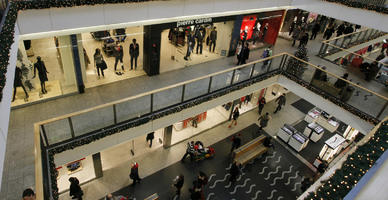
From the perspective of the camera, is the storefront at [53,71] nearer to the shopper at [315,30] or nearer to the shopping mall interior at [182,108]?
the shopping mall interior at [182,108]

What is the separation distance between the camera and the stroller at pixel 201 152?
1217 cm

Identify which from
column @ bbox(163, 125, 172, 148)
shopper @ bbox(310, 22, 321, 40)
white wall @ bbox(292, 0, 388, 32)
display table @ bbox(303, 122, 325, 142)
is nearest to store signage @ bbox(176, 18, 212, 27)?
column @ bbox(163, 125, 172, 148)

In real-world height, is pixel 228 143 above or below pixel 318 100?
below

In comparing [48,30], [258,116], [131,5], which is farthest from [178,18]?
[258,116]

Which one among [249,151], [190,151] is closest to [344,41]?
[249,151]

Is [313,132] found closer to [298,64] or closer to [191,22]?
[298,64]

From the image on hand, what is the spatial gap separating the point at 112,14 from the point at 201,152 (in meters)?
7.34

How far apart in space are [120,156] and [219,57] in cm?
769

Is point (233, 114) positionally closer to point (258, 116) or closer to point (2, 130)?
point (258, 116)

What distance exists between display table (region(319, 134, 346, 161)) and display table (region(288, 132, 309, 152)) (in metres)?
0.96

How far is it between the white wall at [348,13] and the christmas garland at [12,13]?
997cm

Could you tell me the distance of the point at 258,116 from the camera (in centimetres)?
1599

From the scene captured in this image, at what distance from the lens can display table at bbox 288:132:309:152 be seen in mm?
13422

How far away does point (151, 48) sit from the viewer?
37.7 feet
